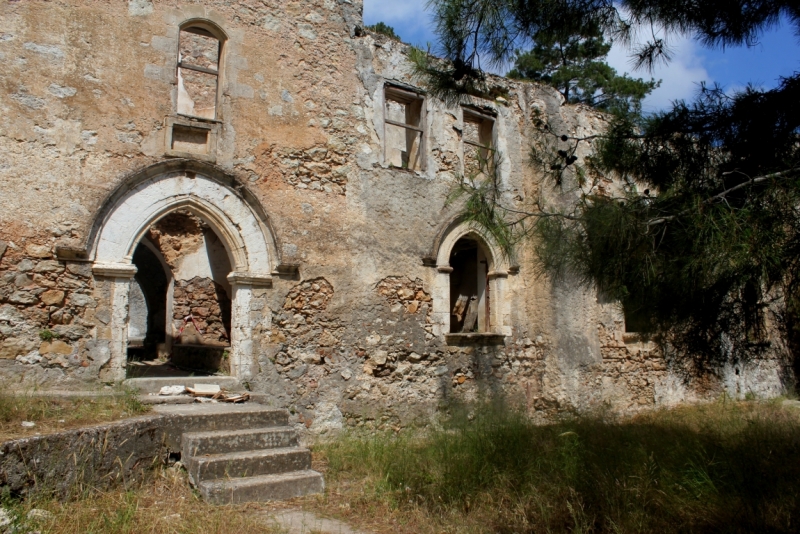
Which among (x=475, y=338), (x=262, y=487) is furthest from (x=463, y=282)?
(x=262, y=487)

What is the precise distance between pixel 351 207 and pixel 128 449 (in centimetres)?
374

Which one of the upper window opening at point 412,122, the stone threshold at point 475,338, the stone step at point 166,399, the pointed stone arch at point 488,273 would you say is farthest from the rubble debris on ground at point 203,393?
the upper window opening at point 412,122

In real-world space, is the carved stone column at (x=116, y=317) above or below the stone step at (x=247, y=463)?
above

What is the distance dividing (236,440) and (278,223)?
2619 mm

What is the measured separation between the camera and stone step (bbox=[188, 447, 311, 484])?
14.8ft

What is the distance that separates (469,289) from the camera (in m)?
9.95

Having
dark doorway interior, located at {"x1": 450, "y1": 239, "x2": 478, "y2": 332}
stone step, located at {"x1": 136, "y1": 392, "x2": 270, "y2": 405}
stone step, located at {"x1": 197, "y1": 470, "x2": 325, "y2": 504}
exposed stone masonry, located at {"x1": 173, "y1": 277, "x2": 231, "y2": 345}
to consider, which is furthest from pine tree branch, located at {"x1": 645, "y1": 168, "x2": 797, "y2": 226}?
exposed stone masonry, located at {"x1": 173, "y1": 277, "x2": 231, "y2": 345}

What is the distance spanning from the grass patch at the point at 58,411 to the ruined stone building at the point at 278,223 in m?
0.66

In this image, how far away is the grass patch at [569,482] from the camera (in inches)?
149

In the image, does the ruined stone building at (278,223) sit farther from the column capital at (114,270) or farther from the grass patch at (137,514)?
the grass patch at (137,514)

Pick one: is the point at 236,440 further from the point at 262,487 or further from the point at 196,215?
the point at 196,215

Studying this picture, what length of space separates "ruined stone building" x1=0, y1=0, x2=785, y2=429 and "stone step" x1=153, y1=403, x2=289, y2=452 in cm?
94

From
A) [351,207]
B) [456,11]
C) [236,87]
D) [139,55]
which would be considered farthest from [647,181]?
[139,55]

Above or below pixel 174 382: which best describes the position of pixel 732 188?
above
